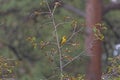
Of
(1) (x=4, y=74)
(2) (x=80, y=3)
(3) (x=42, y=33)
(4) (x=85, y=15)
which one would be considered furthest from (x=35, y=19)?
(1) (x=4, y=74)

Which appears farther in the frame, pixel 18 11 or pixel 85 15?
pixel 18 11

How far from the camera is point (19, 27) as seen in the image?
→ 8055mm

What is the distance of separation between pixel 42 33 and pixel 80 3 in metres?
1.13

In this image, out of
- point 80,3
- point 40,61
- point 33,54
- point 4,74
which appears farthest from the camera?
point 80,3

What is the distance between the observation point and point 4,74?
9.25ft

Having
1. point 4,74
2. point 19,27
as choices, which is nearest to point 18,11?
point 19,27

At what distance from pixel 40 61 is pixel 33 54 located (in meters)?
0.49

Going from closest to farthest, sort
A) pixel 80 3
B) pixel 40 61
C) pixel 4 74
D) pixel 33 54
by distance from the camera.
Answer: pixel 4 74
pixel 40 61
pixel 33 54
pixel 80 3

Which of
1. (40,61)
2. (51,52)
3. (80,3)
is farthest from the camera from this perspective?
(80,3)

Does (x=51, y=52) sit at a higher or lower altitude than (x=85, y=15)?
higher

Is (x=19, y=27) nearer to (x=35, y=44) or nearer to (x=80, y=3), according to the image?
(x=80, y=3)

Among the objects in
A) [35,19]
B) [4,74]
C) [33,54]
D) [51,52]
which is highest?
[51,52]

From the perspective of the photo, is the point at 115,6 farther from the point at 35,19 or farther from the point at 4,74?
the point at 4,74

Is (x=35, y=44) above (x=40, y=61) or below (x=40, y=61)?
above
